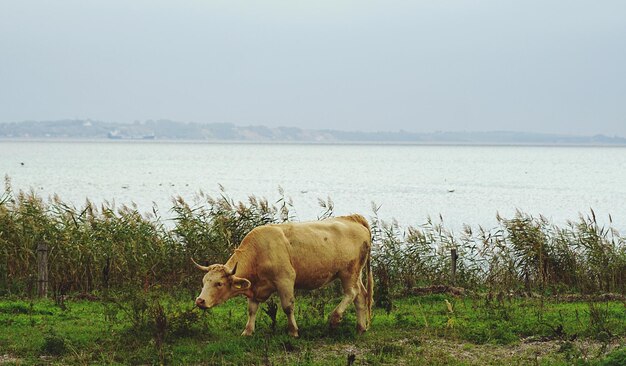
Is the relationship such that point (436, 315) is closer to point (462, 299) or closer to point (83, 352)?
point (462, 299)

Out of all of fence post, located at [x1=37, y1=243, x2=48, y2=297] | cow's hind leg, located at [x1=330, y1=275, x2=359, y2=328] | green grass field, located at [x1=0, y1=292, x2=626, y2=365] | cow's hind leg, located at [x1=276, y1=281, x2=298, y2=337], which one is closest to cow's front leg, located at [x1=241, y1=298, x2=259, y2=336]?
green grass field, located at [x1=0, y1=292, x2=626, y2=365]

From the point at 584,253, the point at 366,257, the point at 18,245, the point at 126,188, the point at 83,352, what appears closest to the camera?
the point at 83,352

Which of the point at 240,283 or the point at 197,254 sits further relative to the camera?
the point at 197,254

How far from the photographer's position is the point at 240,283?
12.1 m

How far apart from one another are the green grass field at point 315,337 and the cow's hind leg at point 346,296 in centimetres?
21

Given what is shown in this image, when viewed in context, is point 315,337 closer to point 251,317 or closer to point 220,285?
point 251,317

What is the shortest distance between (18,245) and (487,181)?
80.6 metres

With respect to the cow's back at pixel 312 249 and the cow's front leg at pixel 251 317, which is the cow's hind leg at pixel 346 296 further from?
the cow's front leg at pixel 251 317

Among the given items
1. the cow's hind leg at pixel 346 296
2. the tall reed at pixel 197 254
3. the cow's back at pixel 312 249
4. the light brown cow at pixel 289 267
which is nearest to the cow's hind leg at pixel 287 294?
the light brown cow at pixel 289 267

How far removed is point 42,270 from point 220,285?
6.74 metres

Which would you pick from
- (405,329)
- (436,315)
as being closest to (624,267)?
(436,315)


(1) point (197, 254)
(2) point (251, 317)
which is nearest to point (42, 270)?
(1) point (197, 254)

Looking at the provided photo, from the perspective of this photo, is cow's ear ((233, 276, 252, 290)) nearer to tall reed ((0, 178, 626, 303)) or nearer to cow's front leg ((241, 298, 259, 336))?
cow's front leg ((241, 298, 259, 336))

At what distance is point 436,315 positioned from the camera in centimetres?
1490
